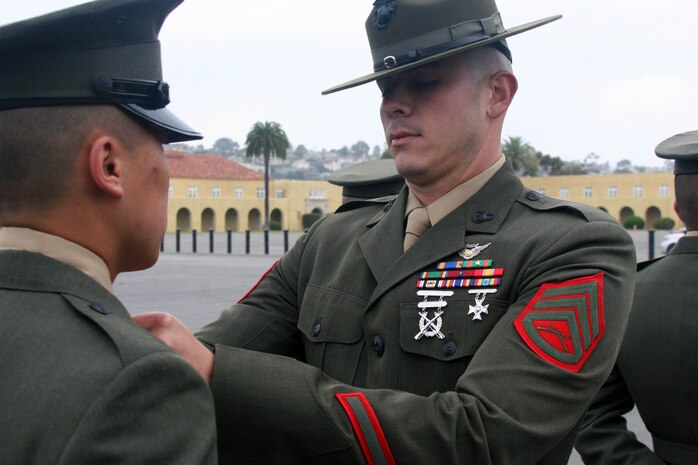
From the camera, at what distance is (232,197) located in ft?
255

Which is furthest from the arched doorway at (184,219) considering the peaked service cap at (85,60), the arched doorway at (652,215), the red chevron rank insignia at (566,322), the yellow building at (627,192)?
the peaked service cap at (85,60)

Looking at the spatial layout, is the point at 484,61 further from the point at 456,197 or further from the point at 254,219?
the point at 254,219

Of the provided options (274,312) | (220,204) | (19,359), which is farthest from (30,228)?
(220,204)

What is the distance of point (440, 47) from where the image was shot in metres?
2.43

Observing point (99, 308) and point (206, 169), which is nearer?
point (99, 308)

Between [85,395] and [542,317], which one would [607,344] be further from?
[85,395]

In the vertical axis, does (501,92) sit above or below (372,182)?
above

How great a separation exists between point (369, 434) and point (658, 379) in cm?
154

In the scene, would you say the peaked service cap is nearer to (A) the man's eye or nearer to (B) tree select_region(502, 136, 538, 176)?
(A) the man's eye

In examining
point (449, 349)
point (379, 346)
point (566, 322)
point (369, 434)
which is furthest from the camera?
point (379, 346)

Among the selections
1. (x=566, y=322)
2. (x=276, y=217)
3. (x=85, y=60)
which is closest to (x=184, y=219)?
(x=276, y=217)

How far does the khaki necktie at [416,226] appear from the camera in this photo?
2553 millimetres

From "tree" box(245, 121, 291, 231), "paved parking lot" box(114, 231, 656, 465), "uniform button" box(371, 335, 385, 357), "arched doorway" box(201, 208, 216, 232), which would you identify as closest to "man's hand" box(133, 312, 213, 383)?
"uniform button" box(371, 335, 385, 357)

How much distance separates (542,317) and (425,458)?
450 mm
